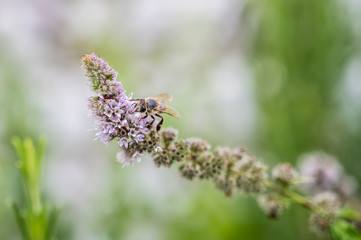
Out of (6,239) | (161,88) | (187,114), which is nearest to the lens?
(6,239)

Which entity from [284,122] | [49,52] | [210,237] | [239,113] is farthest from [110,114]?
[49,52]

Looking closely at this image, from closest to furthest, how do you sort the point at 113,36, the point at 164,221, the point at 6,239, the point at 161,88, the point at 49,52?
the point at 6,239 → the point at 164,221 → the point at 161,88 → the point at 113,36 → the point at 49,52

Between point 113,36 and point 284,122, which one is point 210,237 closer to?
point 284,122

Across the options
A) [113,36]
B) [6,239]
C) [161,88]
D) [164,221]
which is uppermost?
[113,36]

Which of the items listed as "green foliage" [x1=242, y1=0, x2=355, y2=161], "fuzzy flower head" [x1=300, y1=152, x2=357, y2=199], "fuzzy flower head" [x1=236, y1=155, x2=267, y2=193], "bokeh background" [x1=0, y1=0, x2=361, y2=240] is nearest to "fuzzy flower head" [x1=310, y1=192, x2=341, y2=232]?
"fuzzy flower head" [x1=236, y1=155, x2=267, y2=193]

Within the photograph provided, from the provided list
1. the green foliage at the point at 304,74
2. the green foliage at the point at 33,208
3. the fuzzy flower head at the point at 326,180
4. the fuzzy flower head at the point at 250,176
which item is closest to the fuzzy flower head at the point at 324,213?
the fuzzy flower head at the point at 250,176

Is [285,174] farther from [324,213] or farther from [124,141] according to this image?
[124,141]

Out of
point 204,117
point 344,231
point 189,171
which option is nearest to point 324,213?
point 344,231

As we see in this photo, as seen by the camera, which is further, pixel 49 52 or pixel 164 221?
pixel 49 52

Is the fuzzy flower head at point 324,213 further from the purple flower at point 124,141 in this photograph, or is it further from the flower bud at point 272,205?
the purple flower at point 124,141
